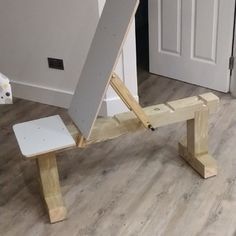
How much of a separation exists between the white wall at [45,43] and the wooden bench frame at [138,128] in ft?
2.59

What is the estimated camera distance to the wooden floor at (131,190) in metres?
Answer: 2.03

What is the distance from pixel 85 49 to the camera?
293 centimetres

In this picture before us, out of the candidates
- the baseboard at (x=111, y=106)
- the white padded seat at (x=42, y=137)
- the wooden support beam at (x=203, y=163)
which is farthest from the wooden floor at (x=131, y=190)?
the white padded seat at (x=42, y=137)

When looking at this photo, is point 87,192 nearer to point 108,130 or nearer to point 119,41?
point 108,130

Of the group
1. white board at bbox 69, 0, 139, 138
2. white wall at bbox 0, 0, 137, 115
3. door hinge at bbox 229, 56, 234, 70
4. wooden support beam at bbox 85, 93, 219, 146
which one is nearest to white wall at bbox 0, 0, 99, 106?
white wall at bbox 0, 0, 137, 115

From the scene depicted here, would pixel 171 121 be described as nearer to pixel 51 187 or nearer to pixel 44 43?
pixel 51 187

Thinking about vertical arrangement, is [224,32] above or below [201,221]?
above

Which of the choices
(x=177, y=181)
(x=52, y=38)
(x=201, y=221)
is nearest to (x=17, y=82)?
(x=52, y=38)

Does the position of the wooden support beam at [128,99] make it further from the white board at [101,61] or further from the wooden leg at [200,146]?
the wooden leg at [200,146]

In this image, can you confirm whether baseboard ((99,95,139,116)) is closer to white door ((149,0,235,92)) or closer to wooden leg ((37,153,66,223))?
white door ((149,0,235,92))

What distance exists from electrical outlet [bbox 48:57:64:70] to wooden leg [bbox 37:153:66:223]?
1216 millimetres

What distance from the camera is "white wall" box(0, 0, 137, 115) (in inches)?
113

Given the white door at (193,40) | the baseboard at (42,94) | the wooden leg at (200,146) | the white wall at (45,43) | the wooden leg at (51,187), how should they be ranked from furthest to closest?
1. the baseboard at (42,94)
2. the white door at (193,40)
3. the white wall at (45,43)
4. the wooden leg at (200,146)
5. the wooden leg at (51,187)

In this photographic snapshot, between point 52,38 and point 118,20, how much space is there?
1207 mm
